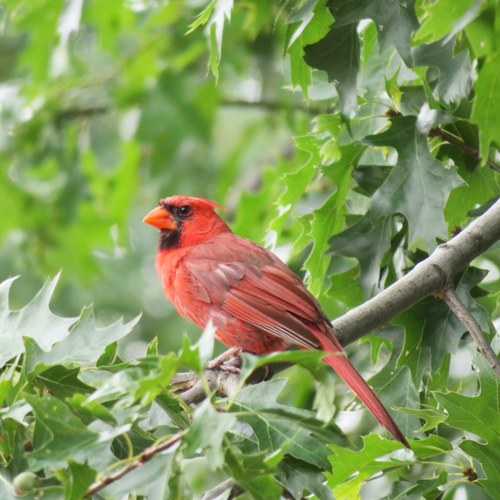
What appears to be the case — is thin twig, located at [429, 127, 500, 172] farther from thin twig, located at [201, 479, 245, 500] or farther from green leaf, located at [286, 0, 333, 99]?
thin twig, located at [201, 479, 245, 500]

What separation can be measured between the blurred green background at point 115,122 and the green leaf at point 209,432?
4318 millimetres

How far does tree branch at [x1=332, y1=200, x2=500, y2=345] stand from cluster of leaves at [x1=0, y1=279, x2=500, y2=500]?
1.14ft

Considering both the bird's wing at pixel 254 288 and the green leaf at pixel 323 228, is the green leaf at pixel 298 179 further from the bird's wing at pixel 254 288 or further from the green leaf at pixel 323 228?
the bird's wing at pixel 254 288

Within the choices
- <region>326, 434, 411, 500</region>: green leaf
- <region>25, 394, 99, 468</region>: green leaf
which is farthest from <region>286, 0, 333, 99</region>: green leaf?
<region>25, 394, 99, 468</region>: green leaf

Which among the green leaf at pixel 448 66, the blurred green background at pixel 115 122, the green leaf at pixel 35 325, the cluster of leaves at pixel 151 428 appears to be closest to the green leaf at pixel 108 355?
the cluster of leaves at pixel 151 428

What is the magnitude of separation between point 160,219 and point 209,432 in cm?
247

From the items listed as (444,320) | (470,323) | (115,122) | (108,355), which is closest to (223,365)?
(108,355)

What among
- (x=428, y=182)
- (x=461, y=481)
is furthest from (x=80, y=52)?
(x=461, y=481)

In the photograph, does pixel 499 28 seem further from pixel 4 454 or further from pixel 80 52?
pixel 80 52

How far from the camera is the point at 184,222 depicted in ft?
12.9

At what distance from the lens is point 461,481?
223cm

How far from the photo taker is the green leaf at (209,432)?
5.00ft

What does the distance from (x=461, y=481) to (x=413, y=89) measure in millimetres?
1330

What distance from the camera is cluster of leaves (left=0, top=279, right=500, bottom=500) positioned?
1.60 meters
